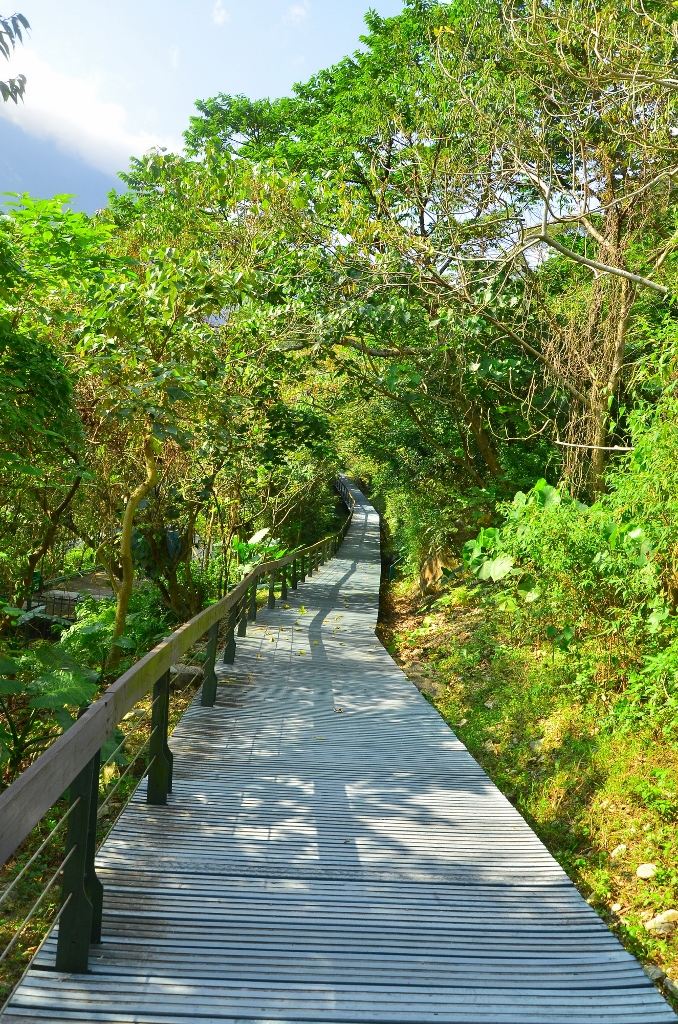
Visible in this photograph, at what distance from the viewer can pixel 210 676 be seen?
21.1ft

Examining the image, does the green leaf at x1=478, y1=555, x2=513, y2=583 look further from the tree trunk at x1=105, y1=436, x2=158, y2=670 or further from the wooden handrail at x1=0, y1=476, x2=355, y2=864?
the wooden handrail at x1=0, y1=476, x2=355, y2=864

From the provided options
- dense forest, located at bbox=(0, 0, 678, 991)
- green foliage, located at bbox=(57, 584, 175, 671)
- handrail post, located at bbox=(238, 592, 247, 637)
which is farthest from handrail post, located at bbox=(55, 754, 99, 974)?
handrail post, located at bbox=(238, 592, 247, 637)

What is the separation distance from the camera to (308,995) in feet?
8.51

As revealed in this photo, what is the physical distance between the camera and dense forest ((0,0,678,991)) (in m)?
5.59

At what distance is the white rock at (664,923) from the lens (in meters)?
4.22

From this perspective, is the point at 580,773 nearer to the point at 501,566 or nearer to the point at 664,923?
the point at 664,923

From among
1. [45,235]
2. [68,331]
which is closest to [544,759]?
[45,235]

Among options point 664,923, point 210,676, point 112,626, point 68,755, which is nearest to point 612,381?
point 210,676

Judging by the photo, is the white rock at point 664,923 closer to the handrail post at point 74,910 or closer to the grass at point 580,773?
the grass at point 580,773

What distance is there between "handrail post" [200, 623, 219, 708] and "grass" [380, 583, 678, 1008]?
2500 millimetres

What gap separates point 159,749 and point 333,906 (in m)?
1.32

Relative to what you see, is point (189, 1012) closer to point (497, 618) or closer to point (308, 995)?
point (308, 995)

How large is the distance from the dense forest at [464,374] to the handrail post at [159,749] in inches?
39.1

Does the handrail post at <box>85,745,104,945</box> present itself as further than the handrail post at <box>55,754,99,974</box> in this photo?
Yes
